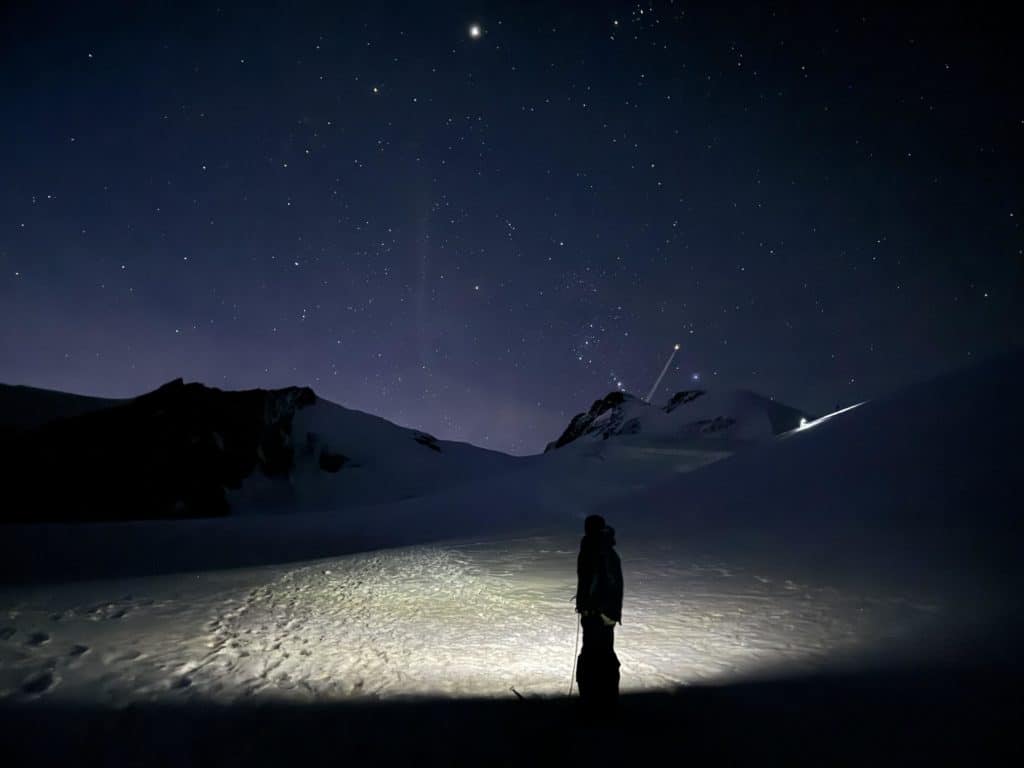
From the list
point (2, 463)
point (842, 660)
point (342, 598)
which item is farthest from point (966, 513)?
point (2, 463)

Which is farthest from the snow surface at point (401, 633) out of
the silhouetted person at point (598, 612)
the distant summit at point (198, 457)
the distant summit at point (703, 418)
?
the distant summit at point (703, 418)

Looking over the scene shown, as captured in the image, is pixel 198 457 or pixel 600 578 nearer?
pixel 600 578

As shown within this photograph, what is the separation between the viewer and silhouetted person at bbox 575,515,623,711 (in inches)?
177

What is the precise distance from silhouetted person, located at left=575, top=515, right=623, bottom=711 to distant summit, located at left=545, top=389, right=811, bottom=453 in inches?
1863

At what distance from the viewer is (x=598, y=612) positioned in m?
4.72

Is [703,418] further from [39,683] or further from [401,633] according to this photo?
[39,683]

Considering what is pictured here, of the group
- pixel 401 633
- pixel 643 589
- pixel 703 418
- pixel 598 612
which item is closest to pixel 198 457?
pixel 401 633

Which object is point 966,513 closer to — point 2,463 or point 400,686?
point 400,686

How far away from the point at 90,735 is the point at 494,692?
140 inches

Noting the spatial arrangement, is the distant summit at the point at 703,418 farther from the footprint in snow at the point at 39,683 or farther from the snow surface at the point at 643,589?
the footprint in snow at the point at 39,683

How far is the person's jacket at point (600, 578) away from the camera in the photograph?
4.73 m

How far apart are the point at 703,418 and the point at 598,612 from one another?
65960mm

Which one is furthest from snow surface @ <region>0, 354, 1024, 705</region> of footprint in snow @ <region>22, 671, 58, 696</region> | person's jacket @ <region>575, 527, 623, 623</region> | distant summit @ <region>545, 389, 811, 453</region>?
distant summit @ <region>545, 389, 811, 453</region>

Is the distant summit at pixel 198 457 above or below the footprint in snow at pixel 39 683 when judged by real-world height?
above
